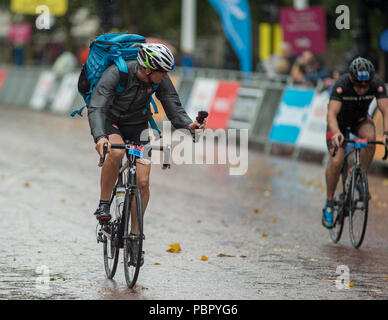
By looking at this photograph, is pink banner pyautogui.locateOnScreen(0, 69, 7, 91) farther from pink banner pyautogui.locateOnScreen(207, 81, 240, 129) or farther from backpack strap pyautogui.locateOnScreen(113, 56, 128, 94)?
backpack strap pyautogui.locateOnScreen(113, 56, 128, 94)

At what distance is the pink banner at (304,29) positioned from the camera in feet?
65.1

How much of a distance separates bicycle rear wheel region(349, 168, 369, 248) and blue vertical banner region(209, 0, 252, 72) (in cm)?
1476

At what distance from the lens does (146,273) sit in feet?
25.8

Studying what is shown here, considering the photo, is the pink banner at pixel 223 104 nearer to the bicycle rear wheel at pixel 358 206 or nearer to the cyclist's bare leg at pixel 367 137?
the cyclist's bare leg at pixel 367 137

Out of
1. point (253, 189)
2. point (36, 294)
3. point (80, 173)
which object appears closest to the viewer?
point (36, 294)

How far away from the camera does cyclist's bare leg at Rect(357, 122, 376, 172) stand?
966cm

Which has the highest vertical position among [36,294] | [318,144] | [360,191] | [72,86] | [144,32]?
[144,32]

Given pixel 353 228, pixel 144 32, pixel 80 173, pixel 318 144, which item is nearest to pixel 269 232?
pixel 353 228

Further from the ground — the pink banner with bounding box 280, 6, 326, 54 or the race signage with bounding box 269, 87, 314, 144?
the pink banner with bounding box 280, 6, 326, 54

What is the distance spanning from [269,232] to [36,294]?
3.90 meters

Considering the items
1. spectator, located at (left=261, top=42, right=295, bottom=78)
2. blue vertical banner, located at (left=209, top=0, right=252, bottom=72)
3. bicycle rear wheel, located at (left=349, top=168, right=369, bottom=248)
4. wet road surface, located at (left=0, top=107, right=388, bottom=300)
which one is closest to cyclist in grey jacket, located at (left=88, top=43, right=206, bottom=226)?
wet road surface, located at (left=0, top=107, right=388, bottom=300)

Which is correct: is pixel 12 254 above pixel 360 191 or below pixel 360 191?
below

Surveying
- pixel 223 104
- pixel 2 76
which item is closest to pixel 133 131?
pixel 223 104

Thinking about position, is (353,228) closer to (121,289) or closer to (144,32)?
(121,289)
